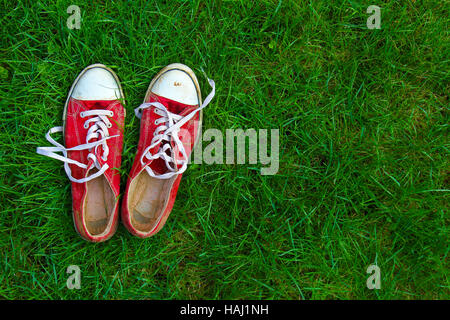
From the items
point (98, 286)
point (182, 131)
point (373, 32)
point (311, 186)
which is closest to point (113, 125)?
point (182, 131)

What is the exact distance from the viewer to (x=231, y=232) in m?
1.74

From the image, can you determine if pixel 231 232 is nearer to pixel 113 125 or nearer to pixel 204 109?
pixel 204 109

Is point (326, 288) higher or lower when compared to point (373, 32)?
lower

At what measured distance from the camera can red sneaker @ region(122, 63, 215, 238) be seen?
170 centimetres

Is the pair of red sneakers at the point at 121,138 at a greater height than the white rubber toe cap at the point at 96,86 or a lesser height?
lesser

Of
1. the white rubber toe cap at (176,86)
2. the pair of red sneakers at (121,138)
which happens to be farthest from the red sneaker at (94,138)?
the white rubber toe cap at (176,86)

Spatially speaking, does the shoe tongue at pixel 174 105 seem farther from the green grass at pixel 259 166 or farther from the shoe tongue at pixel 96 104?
the shoe tongue at pixel 96 104

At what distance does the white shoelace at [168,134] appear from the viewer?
1676 millimetres

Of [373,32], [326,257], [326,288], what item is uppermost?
[373,32]

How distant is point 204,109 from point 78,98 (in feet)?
2.39

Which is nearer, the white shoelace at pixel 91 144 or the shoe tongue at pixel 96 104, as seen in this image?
the white shoelace at pixel 91 144

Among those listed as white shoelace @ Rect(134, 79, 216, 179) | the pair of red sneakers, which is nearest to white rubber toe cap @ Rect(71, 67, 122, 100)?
the pair of red sneakers

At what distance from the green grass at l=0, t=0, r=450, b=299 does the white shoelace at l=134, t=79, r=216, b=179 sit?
10cm

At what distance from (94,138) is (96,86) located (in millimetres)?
299
